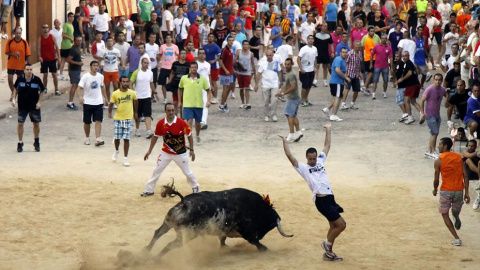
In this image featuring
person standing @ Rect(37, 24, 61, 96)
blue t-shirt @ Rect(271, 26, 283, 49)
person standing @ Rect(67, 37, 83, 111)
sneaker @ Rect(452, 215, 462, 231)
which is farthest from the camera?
blue t-shirt @ Rect(271, 26, 283, 49)

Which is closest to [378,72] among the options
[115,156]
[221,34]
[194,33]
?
[221,34]

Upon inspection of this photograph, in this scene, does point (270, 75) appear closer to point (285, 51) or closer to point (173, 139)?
point (285, 51)

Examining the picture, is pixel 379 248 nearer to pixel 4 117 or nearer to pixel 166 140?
pixel 166 140

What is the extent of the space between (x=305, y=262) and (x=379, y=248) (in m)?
1.29

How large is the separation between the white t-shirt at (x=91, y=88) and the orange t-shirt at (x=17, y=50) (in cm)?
428

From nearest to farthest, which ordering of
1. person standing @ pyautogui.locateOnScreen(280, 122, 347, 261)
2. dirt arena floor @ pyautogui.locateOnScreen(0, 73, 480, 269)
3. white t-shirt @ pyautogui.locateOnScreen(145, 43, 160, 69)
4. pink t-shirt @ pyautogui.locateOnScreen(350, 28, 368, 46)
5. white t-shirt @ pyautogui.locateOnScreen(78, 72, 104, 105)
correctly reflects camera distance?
person standing @ pyautogui.locateOnScreen(280, 122, 347, 261) < dirt arena floor @ pyautogui.locateOnScreen(0, 73, 480, 269) < white t-shirt @ pyautogui.locateOnScreen(78, 72, 104, 105) < white t-shirt @ pyautogui.locateOnScreen(145, 43, 160, 69) < pink t-shirt @ pyautogui.locateOnScreen(350, 28, 368, 46)

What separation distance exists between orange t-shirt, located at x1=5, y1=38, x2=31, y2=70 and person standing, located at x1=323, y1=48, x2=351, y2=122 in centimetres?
798

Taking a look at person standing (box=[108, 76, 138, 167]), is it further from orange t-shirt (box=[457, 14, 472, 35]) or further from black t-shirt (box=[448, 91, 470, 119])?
orange t-shirt (box=[457, 14, 472, 35])

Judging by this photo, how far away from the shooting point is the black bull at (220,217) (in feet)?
37.9

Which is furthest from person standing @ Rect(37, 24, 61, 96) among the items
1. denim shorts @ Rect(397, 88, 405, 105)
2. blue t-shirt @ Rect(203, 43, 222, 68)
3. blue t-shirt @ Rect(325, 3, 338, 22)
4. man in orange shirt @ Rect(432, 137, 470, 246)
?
man in orange shirt @ Rect(432, 137, 470, 246)

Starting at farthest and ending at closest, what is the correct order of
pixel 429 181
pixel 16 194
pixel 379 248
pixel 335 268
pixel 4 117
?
pixel 4 117, pixel 429 181, pixel 16 194, pixel 379 248, pixel 335 268

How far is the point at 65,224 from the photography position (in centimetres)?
1339

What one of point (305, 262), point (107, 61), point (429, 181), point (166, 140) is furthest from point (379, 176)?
point (107, 61)

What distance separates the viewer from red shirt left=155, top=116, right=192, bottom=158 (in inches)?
584
